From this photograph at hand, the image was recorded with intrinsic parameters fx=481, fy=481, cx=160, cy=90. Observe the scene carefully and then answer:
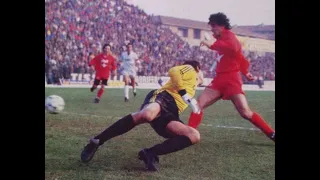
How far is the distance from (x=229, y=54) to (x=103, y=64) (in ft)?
5.23

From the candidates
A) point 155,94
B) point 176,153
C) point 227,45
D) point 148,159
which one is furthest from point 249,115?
point 148,159

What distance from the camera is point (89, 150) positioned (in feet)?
14.0

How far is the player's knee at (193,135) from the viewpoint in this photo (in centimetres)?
418

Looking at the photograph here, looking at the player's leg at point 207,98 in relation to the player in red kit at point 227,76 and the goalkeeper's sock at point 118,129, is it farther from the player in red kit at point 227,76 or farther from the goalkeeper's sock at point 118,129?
the goalkeeper's sock at point 118,129

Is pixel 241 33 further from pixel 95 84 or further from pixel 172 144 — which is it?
pixel 95 84

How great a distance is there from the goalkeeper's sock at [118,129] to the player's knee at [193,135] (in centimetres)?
50

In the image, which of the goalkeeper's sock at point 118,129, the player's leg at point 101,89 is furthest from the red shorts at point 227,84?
the player's leg at point 101,89

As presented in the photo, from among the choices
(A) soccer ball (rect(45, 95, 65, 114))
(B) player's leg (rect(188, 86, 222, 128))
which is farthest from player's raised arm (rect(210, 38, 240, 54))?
(A) soccer ball (rect(45, 95, 65, 114))
